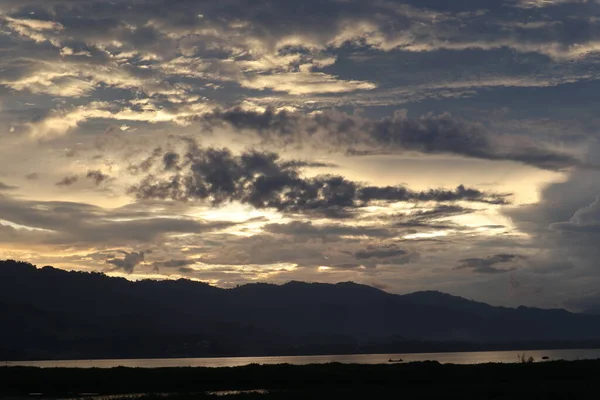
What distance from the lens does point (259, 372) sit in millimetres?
103250

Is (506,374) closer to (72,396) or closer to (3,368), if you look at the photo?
(72,396)

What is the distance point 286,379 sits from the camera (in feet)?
320

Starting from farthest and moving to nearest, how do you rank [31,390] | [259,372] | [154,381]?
1. [259,372]
2. [154,381]
3. [31,390]

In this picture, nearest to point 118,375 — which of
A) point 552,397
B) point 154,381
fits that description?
point 154,381

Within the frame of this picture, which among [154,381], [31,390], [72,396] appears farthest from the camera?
[154,381]

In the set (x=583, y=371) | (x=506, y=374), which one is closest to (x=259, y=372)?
(x=506, y=374)

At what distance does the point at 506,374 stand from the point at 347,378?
23470mm

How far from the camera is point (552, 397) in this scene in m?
68.2

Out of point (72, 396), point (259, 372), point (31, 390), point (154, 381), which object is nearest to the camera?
point (72, 396)

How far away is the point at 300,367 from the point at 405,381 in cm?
1807

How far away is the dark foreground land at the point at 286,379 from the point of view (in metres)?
87.2

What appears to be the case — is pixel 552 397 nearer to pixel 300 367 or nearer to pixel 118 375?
pixel 300 367

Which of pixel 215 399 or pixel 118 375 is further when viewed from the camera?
pixel 118 375

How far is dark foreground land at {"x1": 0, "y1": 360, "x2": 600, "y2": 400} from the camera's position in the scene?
87.2 meters
